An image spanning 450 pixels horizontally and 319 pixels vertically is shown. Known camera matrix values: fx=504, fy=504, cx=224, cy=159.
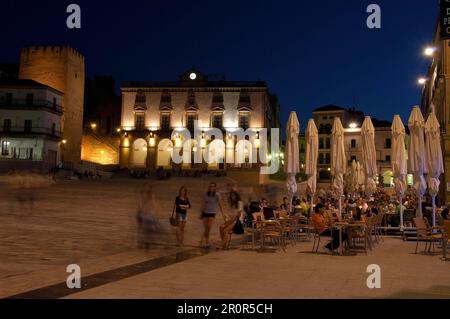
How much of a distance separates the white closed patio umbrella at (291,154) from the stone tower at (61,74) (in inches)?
1677

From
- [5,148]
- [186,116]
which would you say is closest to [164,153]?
[186,116]

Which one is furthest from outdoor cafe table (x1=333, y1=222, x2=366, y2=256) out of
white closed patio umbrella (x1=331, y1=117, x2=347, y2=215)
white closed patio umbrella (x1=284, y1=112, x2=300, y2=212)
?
white closed patio umbrella (x1=284, y1=112, x2=300, y2=212)

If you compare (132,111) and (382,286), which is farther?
(132,111)

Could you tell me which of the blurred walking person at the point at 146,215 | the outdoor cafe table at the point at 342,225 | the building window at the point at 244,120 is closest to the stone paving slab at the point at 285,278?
the outdoor cafe table at the point at 342,225

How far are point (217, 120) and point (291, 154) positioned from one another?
133 ft

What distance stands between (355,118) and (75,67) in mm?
42419

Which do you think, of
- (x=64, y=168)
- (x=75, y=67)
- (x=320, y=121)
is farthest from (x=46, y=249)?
(x=320, y=121)

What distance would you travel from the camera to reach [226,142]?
180 ft

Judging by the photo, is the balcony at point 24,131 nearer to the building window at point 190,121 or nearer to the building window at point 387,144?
the building window at point 190,121

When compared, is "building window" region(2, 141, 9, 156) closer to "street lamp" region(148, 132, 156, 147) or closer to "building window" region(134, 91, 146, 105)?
"street lamp" region(148, 132, 156, 147)

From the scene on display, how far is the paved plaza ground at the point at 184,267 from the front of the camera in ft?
20.7

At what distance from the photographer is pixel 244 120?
2183 inches

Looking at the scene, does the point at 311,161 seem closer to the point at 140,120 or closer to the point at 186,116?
the point at 186,116
